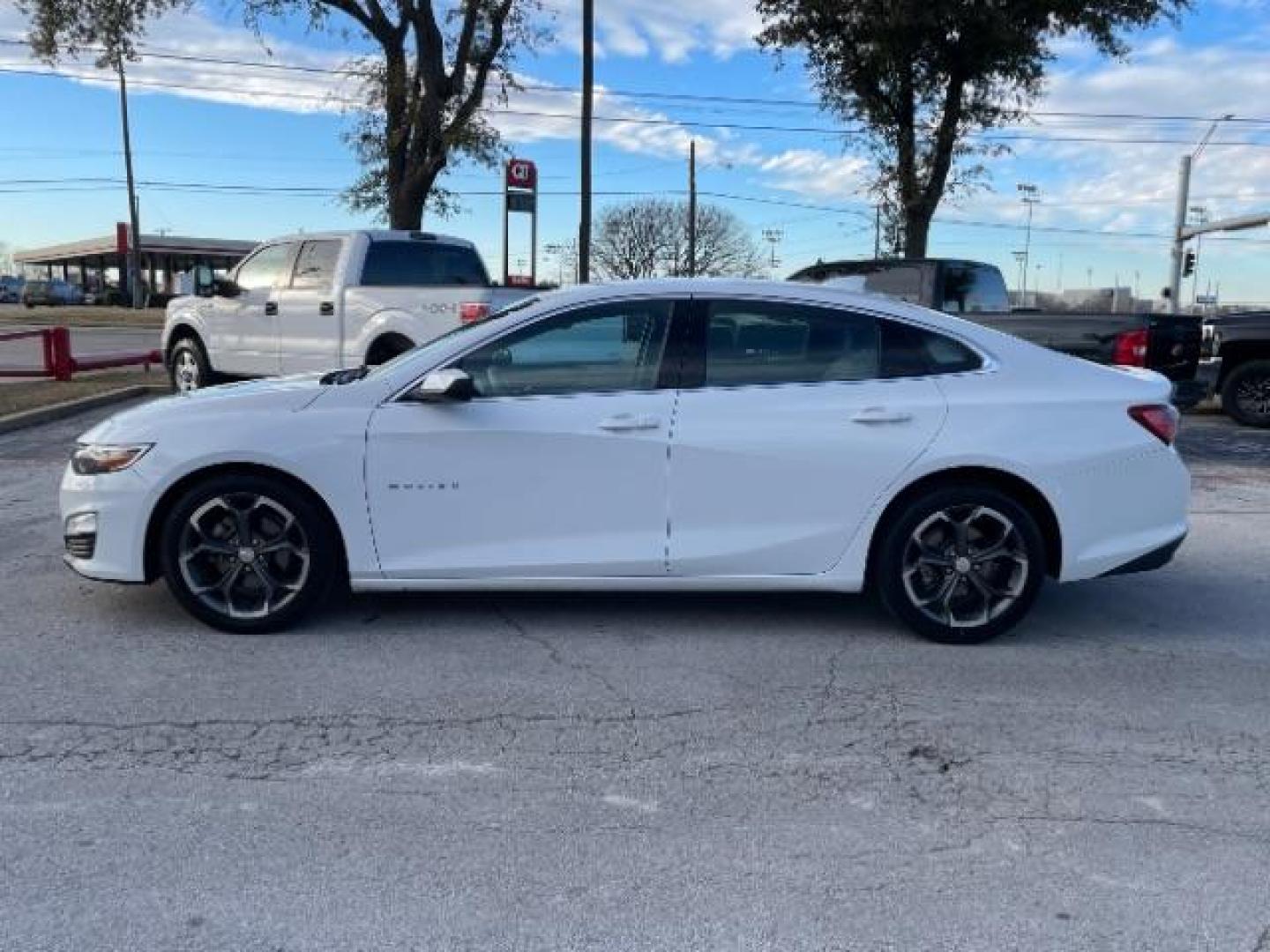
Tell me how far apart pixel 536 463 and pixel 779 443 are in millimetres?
1029

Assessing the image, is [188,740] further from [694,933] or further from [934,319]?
[934,319]

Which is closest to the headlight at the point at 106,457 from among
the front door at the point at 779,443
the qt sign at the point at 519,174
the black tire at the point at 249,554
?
the black tire at the point at 249,554

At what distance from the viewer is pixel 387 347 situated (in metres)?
11.2

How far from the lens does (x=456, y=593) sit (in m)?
5.57

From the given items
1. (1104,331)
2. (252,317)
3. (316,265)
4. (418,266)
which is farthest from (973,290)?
(252,317)

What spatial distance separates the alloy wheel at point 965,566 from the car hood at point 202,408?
2.69 meters

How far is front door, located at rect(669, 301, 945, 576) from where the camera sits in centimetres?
479

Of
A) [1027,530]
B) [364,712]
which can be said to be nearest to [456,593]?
[364,712]

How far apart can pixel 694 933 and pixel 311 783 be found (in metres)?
1.41

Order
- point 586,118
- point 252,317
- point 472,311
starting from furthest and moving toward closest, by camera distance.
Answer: point 586,118, point 252,317, point 472,311

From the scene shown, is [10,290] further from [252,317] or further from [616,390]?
[616,390]

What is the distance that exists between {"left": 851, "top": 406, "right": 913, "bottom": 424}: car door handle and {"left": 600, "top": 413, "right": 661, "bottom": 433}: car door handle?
0.86m

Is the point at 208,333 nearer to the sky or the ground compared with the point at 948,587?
nearer to the sky

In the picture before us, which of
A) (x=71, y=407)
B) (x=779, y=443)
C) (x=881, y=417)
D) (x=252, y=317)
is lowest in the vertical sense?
(x=71, y=407)
